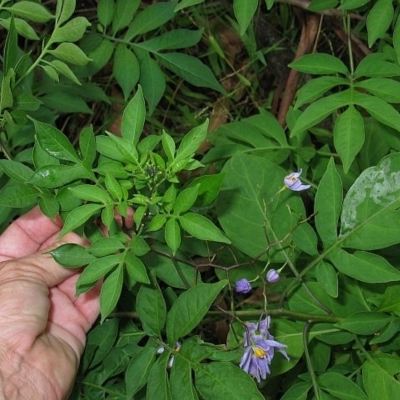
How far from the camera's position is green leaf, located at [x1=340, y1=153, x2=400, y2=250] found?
5.32 feet

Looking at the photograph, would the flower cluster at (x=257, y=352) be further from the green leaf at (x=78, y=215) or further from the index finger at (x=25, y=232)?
the index finger at (x=25, y=232)

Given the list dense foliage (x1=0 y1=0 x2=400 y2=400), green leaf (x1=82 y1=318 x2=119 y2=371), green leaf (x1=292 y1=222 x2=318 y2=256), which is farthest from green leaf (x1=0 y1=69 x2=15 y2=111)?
green leaf (x1=292 y1=222 x2=318 y2=256)

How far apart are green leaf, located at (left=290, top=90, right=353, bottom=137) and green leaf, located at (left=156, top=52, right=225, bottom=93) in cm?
49

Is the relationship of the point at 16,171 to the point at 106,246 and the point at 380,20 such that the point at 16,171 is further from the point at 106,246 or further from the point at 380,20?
the point at 380,20

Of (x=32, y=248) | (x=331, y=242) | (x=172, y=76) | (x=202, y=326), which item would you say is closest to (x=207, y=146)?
(x=172, y=76)

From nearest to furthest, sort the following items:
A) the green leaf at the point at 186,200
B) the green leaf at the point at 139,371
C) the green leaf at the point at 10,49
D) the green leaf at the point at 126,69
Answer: the green leaf at the point at 186,200, the green leaf at the point at 10,49, the green leaf at the point at 139,371, the green leaf at the point at 126,69

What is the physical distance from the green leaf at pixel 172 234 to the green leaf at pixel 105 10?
2.91 feet

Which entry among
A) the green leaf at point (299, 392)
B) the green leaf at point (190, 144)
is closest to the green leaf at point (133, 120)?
the green leaf at point (190, 144)

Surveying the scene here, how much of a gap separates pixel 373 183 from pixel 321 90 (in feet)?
0.88

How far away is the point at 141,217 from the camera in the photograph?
1.39m

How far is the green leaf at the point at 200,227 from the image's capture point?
1347mm

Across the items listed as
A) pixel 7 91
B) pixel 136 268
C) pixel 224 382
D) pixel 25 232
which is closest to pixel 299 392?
pixel 224 382

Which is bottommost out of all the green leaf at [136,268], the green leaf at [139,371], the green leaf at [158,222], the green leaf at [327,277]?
the green leaf at [139,371]

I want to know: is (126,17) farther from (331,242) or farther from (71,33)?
(331,242)
